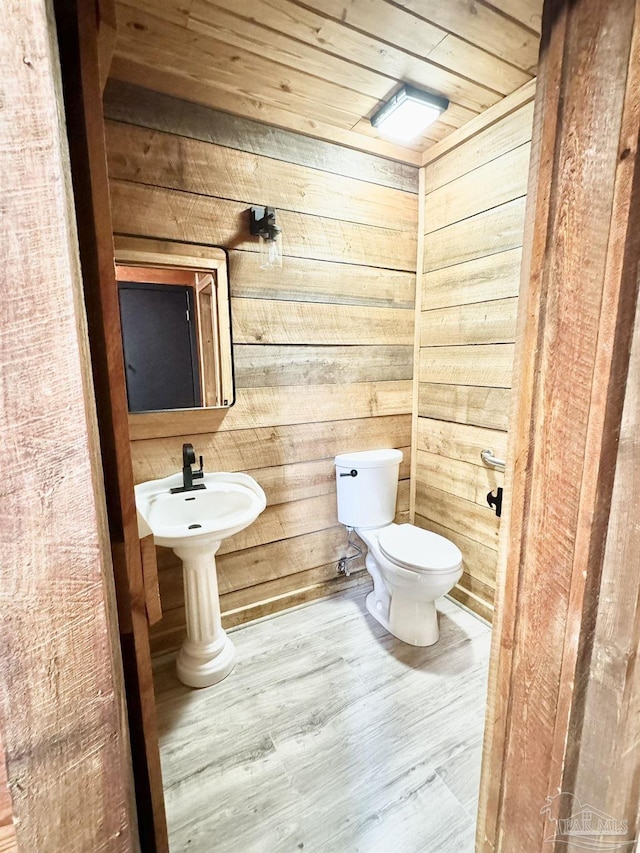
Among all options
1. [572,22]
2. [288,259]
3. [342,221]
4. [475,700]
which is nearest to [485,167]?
[342,221]

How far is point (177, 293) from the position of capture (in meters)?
1.62

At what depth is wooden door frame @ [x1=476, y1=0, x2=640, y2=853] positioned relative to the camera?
1.83 feet

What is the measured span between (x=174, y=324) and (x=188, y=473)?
2.05 feet

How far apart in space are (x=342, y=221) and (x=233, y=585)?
1.89 metres

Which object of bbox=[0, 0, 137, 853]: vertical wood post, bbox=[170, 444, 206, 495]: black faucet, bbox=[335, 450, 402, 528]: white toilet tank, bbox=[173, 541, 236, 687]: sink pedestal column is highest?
bbox=[0, 0, 137, 853]: vertical wood post

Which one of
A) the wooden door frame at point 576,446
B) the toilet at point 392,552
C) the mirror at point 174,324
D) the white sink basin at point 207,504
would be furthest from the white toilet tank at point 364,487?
the wooden door frame at point 576,446

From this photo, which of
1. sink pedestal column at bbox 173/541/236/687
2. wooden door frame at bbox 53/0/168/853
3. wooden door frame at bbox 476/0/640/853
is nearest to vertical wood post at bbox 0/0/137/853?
wooden door frame at bbox 53/0/168/853

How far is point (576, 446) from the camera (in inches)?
24.3

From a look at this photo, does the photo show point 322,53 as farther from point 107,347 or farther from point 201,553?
point 201,553

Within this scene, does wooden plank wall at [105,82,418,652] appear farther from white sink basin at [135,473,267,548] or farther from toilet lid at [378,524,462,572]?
toilet lid at [378,524,462,572]

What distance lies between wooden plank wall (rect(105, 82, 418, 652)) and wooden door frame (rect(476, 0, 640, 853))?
1.31 metres

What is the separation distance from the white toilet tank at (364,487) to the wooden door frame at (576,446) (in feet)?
4.13

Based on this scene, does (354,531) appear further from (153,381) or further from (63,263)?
(63,263)

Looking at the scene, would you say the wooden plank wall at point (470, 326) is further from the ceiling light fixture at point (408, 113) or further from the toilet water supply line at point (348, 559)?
the toilet water supply line at point (348, 559)
